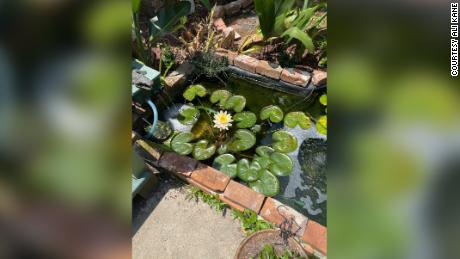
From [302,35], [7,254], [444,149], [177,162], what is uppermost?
[444,149]

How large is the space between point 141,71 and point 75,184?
1348 mm

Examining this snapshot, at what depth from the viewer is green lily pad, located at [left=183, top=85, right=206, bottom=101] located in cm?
186

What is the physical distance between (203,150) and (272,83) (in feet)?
2.01

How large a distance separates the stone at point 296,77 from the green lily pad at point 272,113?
0.66ft

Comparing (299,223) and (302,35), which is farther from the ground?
(302,35)

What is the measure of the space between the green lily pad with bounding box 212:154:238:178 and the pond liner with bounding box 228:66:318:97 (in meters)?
0.56

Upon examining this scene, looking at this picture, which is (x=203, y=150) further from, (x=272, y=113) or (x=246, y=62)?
(x=246, y=62)

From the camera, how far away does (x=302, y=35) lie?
167cm

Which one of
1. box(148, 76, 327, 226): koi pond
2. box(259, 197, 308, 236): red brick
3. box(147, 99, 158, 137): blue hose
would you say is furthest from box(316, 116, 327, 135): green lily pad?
box(147, 99, 158, 137): blue hose

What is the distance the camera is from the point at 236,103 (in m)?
1.81

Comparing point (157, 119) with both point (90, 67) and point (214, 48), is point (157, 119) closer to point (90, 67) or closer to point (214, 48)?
point (214, 48)

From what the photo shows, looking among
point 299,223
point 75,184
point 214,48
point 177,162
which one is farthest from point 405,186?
point 214,48

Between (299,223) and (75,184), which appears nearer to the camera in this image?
(75,184)

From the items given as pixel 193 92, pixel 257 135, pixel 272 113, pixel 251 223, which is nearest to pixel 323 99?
pixel 272 113
